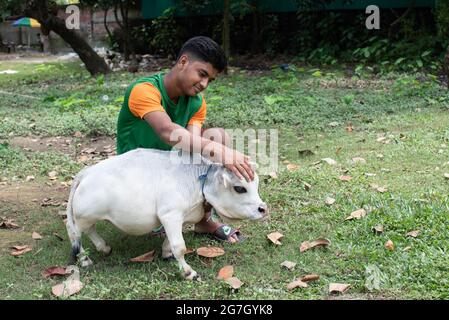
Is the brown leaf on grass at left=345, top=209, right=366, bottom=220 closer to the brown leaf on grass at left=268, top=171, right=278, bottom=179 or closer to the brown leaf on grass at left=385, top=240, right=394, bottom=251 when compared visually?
the brown leaf on grass at left=385, top=240, right=394, bottom=251

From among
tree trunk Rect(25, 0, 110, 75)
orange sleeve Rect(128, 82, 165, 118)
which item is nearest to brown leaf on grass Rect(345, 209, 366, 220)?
orange sleeve Rect(128, 82, 165, 118)

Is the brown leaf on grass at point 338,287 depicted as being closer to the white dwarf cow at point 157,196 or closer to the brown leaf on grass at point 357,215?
the white dwarf cow at point 157,196

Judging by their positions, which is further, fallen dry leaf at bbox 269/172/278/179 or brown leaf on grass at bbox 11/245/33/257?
fallen dry leaf at bbox 269/172/278/179

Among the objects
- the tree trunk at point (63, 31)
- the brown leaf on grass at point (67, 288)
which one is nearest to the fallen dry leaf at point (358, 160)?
the brown leaf on grass at point (67, 288)

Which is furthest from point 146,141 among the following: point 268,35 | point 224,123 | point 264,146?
point 268,35

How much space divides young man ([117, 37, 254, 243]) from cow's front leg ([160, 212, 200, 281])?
0.34 metres

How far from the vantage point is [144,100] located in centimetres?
327

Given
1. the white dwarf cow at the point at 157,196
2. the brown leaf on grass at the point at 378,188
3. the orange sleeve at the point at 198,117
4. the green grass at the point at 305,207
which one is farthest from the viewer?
the brown leaf on grass at the point at 378,188

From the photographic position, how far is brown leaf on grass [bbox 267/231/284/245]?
346cm

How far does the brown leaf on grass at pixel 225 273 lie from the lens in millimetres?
3013

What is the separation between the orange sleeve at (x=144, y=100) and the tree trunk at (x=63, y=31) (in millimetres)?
9100

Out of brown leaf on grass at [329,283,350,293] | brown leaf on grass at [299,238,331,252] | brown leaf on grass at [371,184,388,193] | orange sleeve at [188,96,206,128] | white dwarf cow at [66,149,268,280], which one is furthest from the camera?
brown leaf on grass at [371,184,388,193]

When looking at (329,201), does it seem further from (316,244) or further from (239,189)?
(239,189)

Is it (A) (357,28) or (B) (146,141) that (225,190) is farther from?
(A) (357,28)
